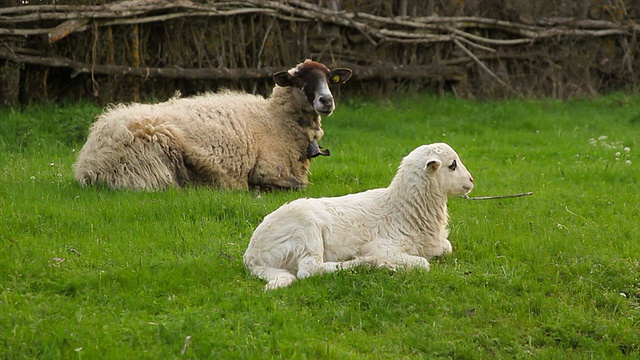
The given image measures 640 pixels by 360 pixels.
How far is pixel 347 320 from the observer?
5.98 m

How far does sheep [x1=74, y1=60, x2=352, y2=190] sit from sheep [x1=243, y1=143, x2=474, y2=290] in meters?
2.92

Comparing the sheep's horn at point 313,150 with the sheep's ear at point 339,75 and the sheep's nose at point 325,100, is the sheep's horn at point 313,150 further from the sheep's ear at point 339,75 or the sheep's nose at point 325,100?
the sheep's ear at point 339,75

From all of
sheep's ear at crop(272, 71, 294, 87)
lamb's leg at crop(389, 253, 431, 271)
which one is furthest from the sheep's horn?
lamb's leg at crop(389, 253, 431, 271)

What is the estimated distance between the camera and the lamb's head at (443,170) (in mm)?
7434

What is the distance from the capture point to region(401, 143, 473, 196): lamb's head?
743cm

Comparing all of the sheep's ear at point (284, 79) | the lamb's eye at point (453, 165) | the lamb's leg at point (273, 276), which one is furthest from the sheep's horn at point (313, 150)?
the lamb's leg at point (273, 276)

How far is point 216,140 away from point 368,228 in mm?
3411

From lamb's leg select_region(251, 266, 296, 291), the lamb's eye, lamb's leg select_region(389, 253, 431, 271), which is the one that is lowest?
lamb's leg select_region(389, 253, 431, 271)

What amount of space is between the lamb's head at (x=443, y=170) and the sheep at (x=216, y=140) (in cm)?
322

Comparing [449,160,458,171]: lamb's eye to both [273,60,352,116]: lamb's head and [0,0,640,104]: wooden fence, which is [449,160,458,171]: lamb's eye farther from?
[0,0,640,104]: wooden fence

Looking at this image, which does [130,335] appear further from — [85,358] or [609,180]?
[609,180]

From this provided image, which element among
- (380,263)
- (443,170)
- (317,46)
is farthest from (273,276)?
(317,46)

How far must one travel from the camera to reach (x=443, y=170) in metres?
7.46

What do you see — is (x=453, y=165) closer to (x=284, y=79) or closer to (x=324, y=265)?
(x=324, y=265)
